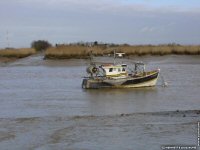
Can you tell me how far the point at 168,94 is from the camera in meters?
30.7

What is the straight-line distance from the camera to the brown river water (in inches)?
600

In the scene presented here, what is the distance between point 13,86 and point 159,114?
19.7m

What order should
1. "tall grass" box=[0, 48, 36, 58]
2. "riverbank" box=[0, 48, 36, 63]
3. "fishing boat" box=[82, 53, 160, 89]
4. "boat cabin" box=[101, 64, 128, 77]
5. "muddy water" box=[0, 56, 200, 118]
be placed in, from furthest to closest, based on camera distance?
"tall grass" box=[0, 48, 36, 58], "riverbank" box=[0, 48, 36, 63], "boat cabin" box=[101, 64, 128, 77], "fishing boat" box=[82, 53, 160, 89], "muddy water" box=[0, 56, 200, 118]

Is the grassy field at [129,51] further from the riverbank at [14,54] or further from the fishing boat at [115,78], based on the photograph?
the fishing boat at [115,78]

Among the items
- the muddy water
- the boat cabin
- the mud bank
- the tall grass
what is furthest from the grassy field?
the mud bank

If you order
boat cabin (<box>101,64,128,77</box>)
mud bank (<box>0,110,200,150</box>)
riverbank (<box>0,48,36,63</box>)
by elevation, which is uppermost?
boat cabin (<box>101,64,128,77</box>)

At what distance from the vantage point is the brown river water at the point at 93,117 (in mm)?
15250

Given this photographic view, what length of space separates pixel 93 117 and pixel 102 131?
386 cm

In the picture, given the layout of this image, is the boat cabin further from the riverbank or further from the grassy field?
the riverbank

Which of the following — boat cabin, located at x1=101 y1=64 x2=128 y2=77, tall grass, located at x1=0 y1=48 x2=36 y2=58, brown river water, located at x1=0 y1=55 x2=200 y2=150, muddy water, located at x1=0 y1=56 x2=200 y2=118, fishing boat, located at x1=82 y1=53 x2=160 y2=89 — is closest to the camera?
brown river water, located at x1=0 y1=55 x2=200 y2=150

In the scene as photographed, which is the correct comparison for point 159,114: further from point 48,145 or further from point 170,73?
point 170,73

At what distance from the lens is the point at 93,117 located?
20688 millimetres

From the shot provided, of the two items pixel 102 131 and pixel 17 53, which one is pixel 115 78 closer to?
pixel 102 131

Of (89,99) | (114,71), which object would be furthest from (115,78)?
(89,99)
